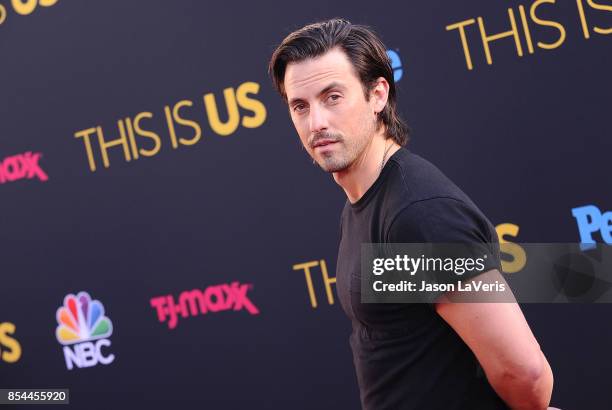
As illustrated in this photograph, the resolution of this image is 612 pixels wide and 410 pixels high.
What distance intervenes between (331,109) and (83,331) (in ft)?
6.54

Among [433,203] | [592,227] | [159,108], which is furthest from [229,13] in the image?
[433,203]

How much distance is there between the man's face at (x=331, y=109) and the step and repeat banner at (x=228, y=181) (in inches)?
51.1

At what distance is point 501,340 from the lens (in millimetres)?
1115

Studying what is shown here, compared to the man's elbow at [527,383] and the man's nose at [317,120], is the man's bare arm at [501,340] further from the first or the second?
the man's nose at [317,120]

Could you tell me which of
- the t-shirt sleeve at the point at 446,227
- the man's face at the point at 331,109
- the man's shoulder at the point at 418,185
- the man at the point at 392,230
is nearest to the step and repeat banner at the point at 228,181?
the man at the point at 392,230

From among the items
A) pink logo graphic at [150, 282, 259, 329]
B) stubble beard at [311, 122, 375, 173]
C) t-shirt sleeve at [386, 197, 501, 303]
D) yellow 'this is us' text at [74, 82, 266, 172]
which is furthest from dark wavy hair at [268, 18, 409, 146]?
pink logo graphic at [150, 282, 259, 329]

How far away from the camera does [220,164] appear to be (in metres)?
2.91

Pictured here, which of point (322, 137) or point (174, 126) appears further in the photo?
point (174, 126)

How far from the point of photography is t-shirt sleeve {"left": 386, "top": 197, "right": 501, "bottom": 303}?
1.11 m

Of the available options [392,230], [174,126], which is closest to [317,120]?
[392,230]

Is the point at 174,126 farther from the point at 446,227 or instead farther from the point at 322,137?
the point at 446,227

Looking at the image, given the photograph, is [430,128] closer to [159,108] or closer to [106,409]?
[159,108]

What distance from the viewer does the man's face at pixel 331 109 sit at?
1385 mm

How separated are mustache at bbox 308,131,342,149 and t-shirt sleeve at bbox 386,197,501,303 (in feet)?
0.88
